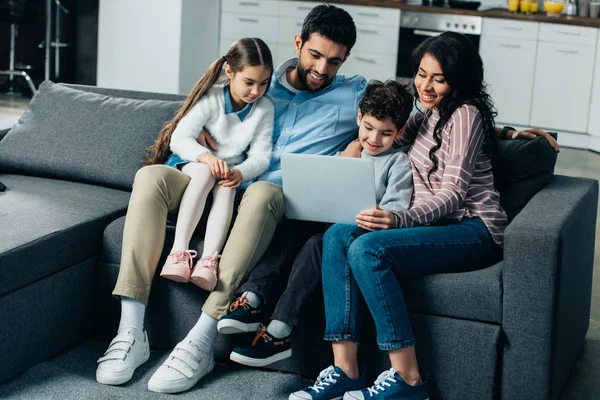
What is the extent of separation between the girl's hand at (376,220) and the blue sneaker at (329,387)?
0.38m

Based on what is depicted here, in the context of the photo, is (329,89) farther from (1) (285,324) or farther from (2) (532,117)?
(2) (532,117)

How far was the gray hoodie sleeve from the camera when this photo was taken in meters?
2.51

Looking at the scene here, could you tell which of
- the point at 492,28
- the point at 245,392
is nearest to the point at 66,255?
the point at 245,392

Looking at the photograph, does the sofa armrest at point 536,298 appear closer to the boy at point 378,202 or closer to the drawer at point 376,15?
the boy at point 378,202

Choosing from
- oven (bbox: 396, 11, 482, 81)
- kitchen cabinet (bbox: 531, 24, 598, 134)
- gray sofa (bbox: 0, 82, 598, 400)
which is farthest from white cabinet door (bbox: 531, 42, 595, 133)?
gray sofa (bbox: 0, 82, 598, 400)

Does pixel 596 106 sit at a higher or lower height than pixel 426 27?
lower

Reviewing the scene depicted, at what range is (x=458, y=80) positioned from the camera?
2520 millimetres

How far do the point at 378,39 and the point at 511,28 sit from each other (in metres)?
0.97

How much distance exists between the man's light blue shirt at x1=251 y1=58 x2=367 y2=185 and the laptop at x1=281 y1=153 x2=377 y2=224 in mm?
328

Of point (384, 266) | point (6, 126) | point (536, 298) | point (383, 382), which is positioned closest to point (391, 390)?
point (383, 382)

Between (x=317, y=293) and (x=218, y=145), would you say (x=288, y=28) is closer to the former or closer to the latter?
(x=218, y=145)

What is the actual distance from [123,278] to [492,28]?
4754 mm

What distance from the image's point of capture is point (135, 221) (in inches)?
98.3

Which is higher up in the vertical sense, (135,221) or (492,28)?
(492,28)
